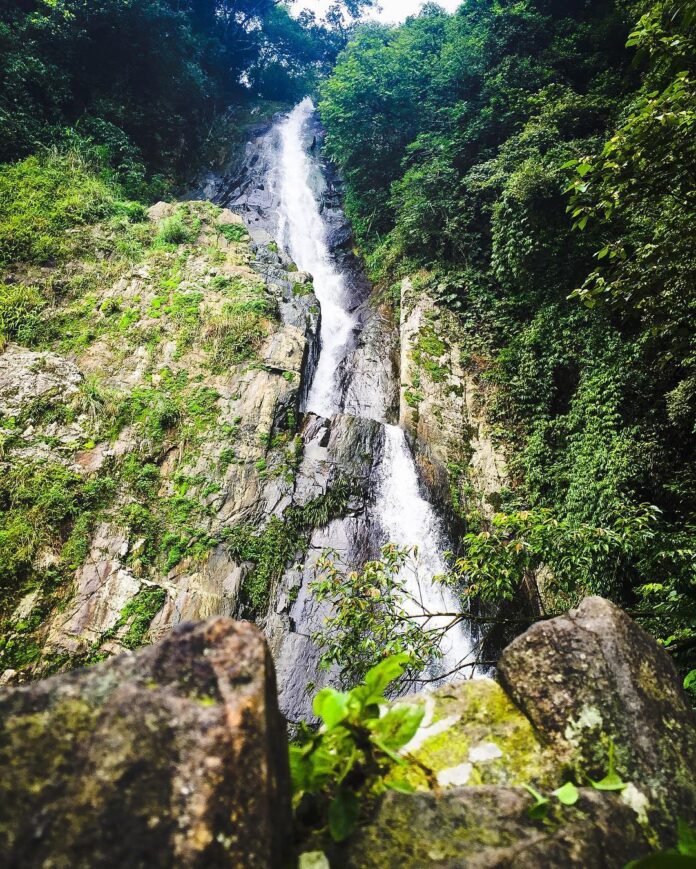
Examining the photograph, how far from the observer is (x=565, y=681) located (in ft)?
5.31

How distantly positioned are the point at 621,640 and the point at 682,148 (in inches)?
136

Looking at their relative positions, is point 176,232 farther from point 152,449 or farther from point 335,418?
point 335,418

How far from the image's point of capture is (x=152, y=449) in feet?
27.2

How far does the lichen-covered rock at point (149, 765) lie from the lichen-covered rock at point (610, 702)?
3.47 ft

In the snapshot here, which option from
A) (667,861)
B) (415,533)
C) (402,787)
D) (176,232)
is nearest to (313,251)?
(176,232)

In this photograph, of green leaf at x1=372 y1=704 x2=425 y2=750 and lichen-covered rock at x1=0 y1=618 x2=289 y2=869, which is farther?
green leaf at x1=372 y1=704 x2=425 y2=750

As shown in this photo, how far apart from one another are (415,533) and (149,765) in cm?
737

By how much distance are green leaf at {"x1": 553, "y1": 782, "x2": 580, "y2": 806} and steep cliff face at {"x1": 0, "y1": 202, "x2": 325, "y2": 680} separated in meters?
6.11

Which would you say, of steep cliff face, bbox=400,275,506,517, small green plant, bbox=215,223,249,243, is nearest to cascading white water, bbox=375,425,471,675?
steep cliff face, bbox=400,275,506,517

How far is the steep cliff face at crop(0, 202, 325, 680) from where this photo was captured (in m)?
6.24

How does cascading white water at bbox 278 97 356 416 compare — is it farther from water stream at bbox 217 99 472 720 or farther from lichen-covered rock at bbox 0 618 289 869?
lichen-covered rock at bbox 0 618 289 869

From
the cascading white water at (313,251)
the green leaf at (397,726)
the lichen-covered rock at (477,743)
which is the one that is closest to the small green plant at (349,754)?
the green leaf at (397,726)

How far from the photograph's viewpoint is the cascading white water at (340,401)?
7008 millimetres

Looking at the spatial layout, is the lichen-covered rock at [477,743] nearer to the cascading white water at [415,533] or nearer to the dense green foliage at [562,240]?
the dense green foliage at [562,240]
